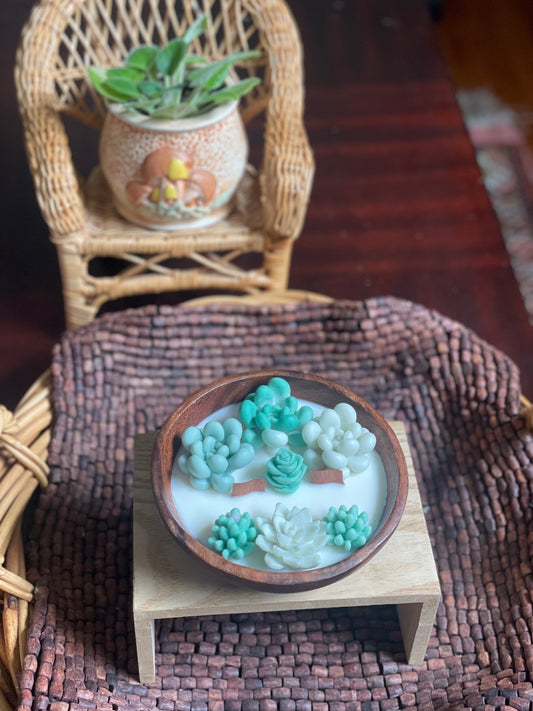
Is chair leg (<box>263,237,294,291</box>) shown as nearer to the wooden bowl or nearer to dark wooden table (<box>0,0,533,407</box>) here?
dark wooden table (<box>0,0,533,407</box>)

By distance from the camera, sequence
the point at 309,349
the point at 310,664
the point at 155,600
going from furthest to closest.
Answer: the point at 309,349 < the point at 310,664 < the point at 155,600

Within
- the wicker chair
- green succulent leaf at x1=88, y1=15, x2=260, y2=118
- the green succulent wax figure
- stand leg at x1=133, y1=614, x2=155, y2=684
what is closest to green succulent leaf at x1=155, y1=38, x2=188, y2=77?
green succulent leaf at x1=88, y1=15, x2=260, y2=118

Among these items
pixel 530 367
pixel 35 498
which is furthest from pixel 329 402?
pixel 530 367

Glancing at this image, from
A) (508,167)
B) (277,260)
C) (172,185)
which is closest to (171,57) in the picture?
(172,185)

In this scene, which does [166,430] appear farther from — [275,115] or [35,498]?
[275,115]

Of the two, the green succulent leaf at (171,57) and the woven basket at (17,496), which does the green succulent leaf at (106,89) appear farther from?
the woven basket at (17,496)

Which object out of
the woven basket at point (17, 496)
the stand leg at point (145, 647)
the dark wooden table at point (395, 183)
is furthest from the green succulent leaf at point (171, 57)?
the stand leg at point (145, 647)
